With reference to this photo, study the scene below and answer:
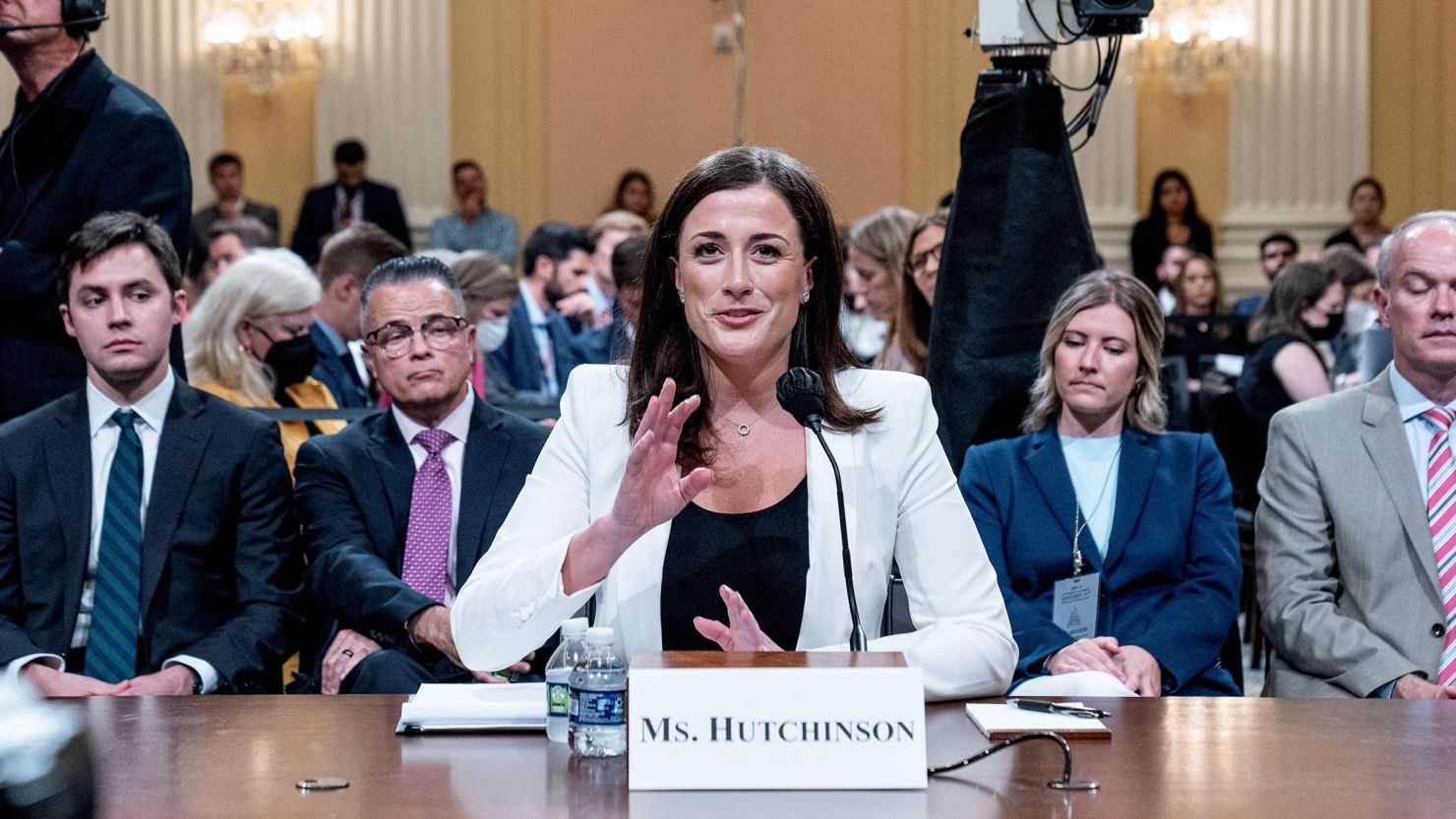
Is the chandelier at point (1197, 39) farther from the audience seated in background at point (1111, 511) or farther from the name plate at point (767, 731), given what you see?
the name plate at point (767, 731)

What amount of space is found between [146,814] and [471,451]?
168 cm

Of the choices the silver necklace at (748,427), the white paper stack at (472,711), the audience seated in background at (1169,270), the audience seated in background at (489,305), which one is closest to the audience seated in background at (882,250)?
the audience seated in background at (489,305)

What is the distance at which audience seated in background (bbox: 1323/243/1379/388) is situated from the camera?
579cm

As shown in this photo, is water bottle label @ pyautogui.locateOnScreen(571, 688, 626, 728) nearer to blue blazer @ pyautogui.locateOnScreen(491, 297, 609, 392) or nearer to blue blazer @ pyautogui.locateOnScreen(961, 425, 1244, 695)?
blue blazer @ pyautogui.locateOnScreen(961, 425, 1244, 695)

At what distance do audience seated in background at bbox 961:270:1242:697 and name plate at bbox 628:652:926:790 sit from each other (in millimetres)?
1461

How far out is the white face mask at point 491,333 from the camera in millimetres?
5680

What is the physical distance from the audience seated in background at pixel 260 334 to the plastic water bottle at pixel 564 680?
7.64ft

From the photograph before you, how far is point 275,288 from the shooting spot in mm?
4219

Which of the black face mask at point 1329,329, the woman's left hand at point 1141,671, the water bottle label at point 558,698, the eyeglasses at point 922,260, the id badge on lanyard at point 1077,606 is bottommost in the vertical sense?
the woman's left hand at point 1141,671

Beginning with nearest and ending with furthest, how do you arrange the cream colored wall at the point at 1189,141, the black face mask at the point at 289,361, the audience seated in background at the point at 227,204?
the black face mask at the point at 289,361, the audience seated in background at the point at 227,204, the cream colored wall at the point at 1189,141

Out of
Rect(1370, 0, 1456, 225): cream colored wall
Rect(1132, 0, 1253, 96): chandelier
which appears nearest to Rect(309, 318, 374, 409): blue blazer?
Rect(1132, 0, 1253, 96): chandelier

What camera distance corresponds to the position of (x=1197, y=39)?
Answer: 9.76m

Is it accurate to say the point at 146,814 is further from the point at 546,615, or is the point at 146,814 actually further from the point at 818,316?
the point at 818,316

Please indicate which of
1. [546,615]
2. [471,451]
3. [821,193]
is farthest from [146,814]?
[471,451]
